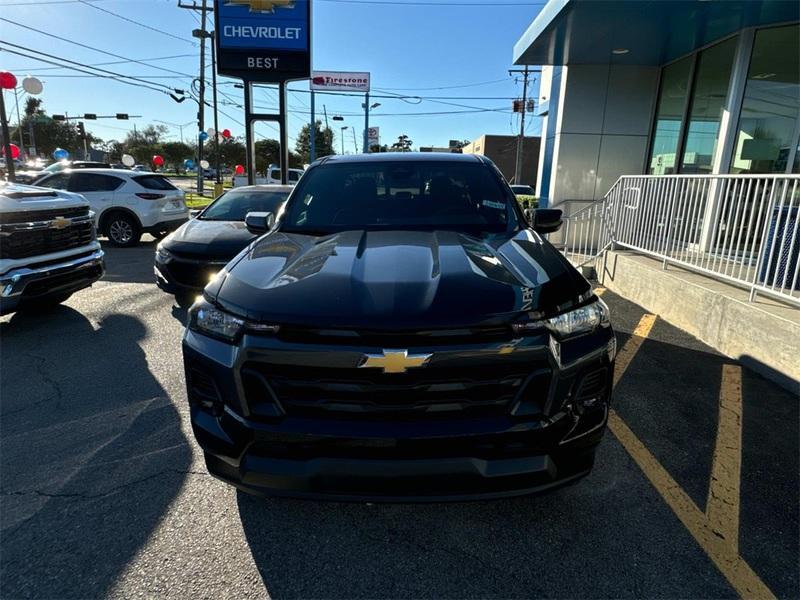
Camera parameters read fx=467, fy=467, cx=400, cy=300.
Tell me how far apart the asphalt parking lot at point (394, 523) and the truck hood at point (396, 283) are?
1099 millimetres

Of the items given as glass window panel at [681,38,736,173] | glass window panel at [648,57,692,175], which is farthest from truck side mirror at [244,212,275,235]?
glass window panel at [648,57,692,175]

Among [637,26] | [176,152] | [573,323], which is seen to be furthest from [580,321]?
[176,152]

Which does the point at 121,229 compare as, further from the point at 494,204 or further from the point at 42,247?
the point at 494,204

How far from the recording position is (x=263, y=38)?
10898mm

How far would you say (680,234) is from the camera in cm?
579

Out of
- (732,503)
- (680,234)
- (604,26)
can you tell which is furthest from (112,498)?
(604,26)

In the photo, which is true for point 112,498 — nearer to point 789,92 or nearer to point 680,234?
point 680,234

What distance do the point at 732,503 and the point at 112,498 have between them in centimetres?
326

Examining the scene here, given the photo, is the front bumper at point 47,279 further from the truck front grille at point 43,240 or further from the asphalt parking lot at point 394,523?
the asphalt parking lot at point 394,523

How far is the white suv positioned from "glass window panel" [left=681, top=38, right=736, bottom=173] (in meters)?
11.4

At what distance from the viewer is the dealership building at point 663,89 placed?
7070 mm

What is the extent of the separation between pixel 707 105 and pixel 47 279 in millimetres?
10419

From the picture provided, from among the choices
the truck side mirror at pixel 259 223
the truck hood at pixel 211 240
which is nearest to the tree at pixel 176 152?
the truck hood at pixel 211 240

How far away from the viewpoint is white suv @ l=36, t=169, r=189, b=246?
34.6 ft
